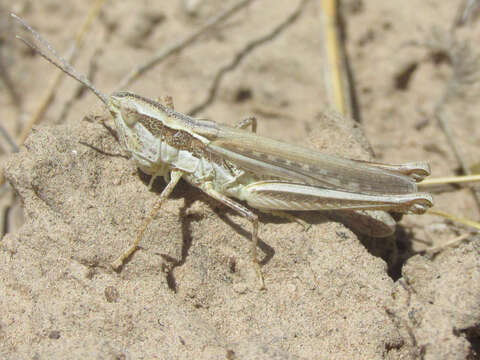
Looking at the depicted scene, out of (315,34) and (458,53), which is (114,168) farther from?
(458,53)

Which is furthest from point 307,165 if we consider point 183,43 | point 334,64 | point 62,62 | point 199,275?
point 183,43

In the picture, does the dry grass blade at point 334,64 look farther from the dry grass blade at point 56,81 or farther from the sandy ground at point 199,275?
the dry grass blade at point 56,81

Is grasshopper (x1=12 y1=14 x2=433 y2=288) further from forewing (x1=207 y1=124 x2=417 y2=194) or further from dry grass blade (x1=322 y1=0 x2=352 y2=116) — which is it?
dry grass blade (x1=322 y1=0 x2=352 y2=116)

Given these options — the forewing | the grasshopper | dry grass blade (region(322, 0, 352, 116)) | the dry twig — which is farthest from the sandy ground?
the dry twig

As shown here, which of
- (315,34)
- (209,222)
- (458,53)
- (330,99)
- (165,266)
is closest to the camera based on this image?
(165,266)

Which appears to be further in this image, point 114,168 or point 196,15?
point 196,15

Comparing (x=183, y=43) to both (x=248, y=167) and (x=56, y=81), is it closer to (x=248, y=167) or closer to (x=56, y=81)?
(x=56, y=81)

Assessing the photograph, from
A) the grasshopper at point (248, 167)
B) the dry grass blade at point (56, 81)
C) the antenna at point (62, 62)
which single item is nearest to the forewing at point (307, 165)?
the grasshopper at point (248, 167)

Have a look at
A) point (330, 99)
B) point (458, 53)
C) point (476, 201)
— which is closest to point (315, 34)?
point (330, 99)

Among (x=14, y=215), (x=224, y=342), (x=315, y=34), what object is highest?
(x=315, y=34)
